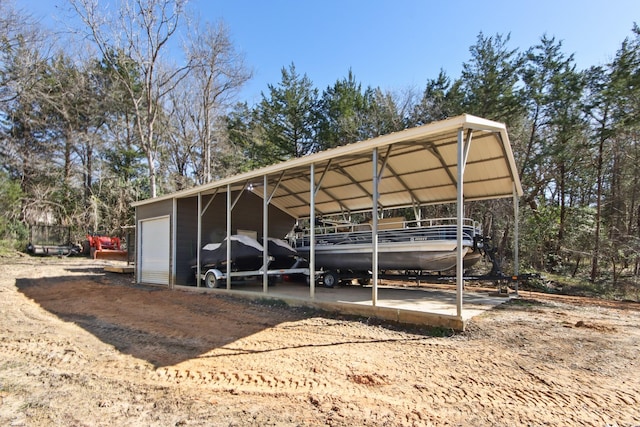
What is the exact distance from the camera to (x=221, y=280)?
380 inches

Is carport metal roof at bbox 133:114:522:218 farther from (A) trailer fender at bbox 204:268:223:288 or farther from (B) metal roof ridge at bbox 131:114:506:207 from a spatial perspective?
(A) trailer fender at bbox 204:268:223:288

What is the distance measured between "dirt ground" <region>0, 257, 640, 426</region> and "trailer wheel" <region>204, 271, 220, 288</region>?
2.54m

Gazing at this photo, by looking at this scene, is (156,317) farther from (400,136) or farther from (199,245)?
(400,136)

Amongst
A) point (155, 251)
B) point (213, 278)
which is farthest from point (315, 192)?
point (155, 251)

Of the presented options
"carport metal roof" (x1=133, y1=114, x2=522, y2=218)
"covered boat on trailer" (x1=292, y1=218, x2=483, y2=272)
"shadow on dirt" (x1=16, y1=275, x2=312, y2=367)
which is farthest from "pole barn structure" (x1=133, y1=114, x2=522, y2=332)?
"shadow on dirt" (x1=16, y1=275, x2=312, y2=367)

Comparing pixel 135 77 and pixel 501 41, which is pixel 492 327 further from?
pixel 135 77

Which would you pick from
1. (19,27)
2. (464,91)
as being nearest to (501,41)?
(464,91)

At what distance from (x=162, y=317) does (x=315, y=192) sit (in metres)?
3.76

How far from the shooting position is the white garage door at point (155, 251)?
1090 centimetres

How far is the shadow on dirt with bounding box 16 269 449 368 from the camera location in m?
4.96

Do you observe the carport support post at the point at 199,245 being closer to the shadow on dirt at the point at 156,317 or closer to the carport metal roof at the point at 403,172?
the carport metal roof at the point at 403,172

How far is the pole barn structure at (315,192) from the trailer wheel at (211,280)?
1.34 ft

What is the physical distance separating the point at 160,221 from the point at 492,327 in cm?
967

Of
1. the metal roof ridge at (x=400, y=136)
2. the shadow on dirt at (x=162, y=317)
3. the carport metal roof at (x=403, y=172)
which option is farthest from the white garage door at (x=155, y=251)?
the metal roof ridge at (x=400, y=136)
